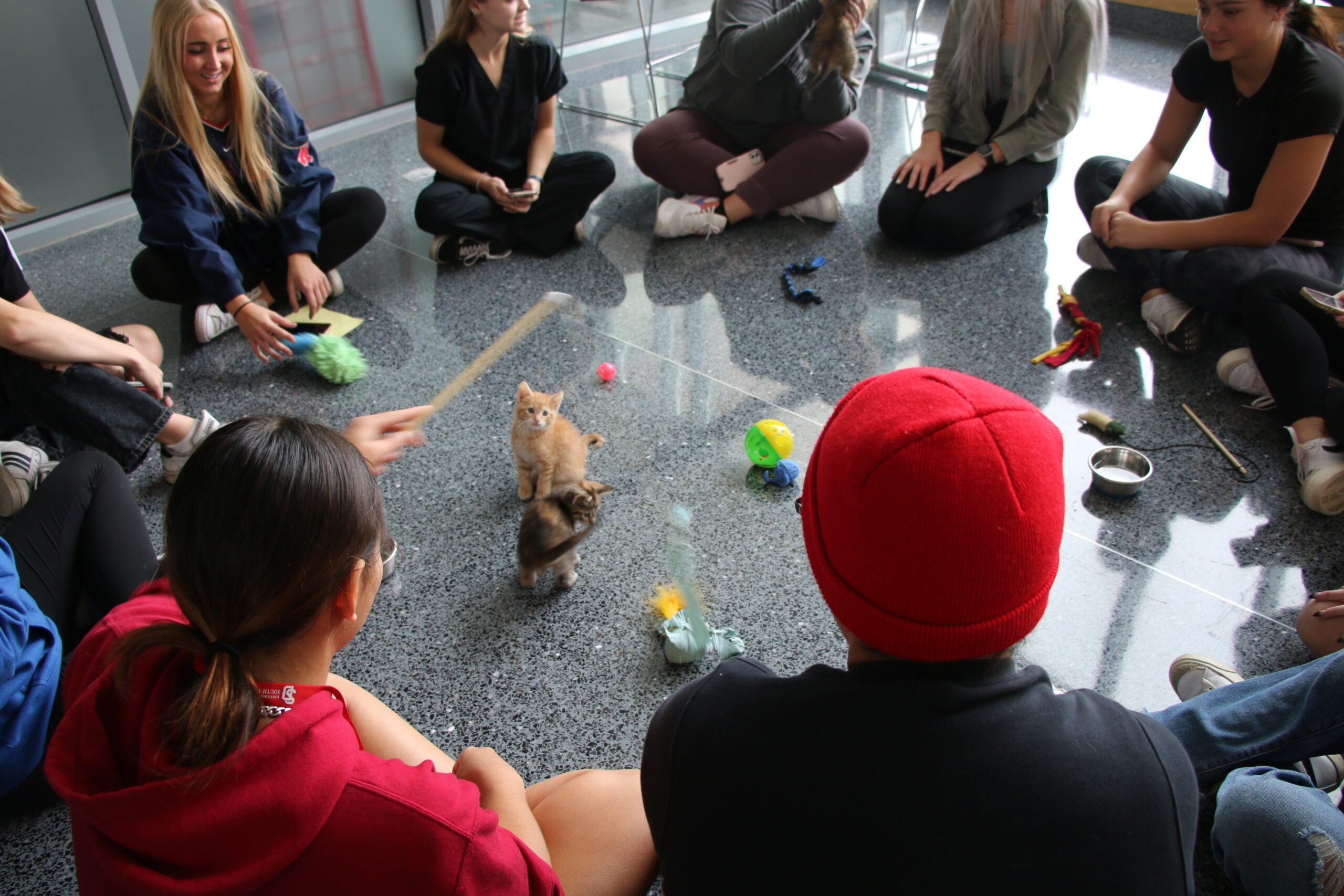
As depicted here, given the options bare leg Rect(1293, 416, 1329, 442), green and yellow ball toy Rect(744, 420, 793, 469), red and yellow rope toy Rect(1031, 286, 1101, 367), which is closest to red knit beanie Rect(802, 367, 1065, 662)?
green and yellow ball toy Rect(744, 420, 793, 469)

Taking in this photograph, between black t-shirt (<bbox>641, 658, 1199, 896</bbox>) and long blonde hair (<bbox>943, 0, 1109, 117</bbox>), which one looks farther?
long blonde hair (<bbox>943, 0, 1109, 117</bbox>)

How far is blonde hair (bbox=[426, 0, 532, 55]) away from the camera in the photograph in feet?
8.27

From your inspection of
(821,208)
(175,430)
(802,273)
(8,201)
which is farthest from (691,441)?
(8,201)

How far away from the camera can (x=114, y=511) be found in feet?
4.74

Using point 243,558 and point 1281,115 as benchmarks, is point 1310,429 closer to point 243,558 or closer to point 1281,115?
point 1281,115

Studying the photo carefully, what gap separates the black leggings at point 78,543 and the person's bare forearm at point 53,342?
0.41 m

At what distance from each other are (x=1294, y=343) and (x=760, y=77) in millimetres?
1696

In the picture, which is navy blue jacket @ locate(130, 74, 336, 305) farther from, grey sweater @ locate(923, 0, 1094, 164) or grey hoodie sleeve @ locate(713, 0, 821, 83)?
grey sweater @ locate(923, 0, 1094, 164)

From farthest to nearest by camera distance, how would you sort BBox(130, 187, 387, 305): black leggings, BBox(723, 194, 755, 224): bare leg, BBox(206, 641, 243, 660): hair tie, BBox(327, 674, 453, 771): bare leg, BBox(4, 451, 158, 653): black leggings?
BBox(723, 194, 755, 224): bare leg → BBox(130, 187, 387, 305): black leggings → BBox(4, 451, 158, 653): black leggings → BBox(327, 674, 453, 771): bare leg → BBox(206, 641, 243, 660): hair tie

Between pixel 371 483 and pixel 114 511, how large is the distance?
857 millimetres

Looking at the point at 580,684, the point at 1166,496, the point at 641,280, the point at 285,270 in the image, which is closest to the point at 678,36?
the point at 641,280

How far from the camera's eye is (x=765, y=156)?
2.93 metres

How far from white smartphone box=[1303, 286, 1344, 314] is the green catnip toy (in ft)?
7.56

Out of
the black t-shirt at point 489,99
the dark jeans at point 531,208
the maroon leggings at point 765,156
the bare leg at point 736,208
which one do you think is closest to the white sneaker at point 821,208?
the maroon leggings at point 765,156
